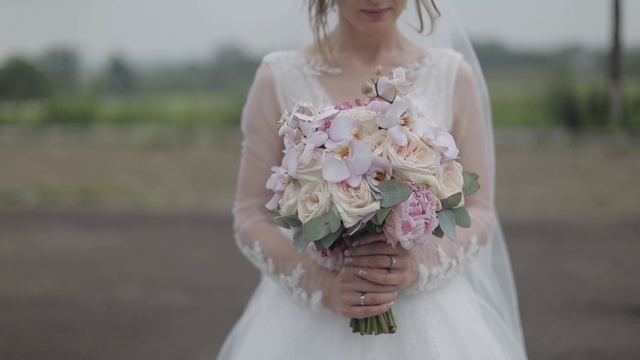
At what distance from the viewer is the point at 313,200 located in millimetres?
1785

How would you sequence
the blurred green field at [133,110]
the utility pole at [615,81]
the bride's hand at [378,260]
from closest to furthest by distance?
the bride's hand at [378,260]
the utility pole at [615,81]
the blurred green field at [133,110]

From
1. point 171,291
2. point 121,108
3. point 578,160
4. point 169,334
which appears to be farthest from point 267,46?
point 169,334

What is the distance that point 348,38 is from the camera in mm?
2307

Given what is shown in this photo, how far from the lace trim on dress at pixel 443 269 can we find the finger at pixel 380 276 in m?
0.14

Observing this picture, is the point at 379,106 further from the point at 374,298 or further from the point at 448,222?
the point at 374,298

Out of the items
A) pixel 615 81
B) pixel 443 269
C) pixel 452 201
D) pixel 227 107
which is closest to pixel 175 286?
pixel 443 269

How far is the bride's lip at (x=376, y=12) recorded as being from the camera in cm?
208

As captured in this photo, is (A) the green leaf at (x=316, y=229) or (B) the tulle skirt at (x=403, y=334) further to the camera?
(B) the tulle skirt at (x=403, y=334)

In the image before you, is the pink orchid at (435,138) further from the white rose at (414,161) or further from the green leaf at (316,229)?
the green leaf at (316,229)

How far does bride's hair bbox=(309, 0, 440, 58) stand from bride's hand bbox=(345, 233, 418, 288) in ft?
2.19

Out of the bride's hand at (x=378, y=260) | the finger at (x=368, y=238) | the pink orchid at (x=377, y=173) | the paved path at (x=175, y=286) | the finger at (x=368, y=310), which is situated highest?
the pink orchid at (x=377, y=173)

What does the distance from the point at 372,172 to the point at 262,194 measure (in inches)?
23.5

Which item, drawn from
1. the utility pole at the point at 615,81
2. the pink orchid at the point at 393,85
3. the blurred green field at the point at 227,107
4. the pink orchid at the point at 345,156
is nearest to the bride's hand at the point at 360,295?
the pink orchid at the point at 345,156

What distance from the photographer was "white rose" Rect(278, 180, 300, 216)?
1.82 meters
